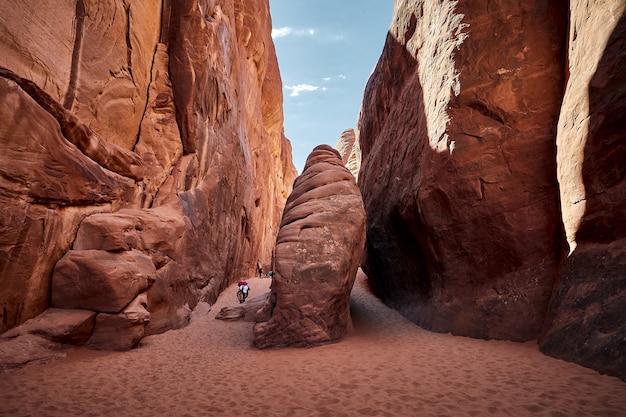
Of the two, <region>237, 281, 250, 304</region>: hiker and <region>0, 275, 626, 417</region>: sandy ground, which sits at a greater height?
<region>237, 281, 250, 304</region>: hiker

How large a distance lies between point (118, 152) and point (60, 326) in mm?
5857

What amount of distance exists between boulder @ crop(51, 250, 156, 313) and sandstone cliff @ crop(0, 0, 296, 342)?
0.12 ft

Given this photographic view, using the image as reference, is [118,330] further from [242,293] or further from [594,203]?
[594,203]

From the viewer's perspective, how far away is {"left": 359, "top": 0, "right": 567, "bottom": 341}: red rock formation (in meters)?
8.63

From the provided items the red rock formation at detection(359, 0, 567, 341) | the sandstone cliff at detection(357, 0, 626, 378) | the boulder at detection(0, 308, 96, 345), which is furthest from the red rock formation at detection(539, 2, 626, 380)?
the boulder at detection(0, 308, 96, 345)

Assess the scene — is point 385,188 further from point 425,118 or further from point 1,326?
point 1,326

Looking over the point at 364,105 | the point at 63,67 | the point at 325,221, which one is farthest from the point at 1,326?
the point at 364,105

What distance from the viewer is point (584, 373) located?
18.1 feet

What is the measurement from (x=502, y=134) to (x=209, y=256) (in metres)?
13.8

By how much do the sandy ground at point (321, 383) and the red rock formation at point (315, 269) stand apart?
586 mm

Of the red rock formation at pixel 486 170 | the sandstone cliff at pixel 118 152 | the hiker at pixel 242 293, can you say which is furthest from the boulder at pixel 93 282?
the red rock formation at pixel 486 170

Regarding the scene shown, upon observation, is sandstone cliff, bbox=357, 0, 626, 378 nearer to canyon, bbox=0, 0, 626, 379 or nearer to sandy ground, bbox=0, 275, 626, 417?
canyon, bbox=0, 0, 626, 379

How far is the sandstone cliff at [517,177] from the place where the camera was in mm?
6379

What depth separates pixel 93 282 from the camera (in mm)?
8094
